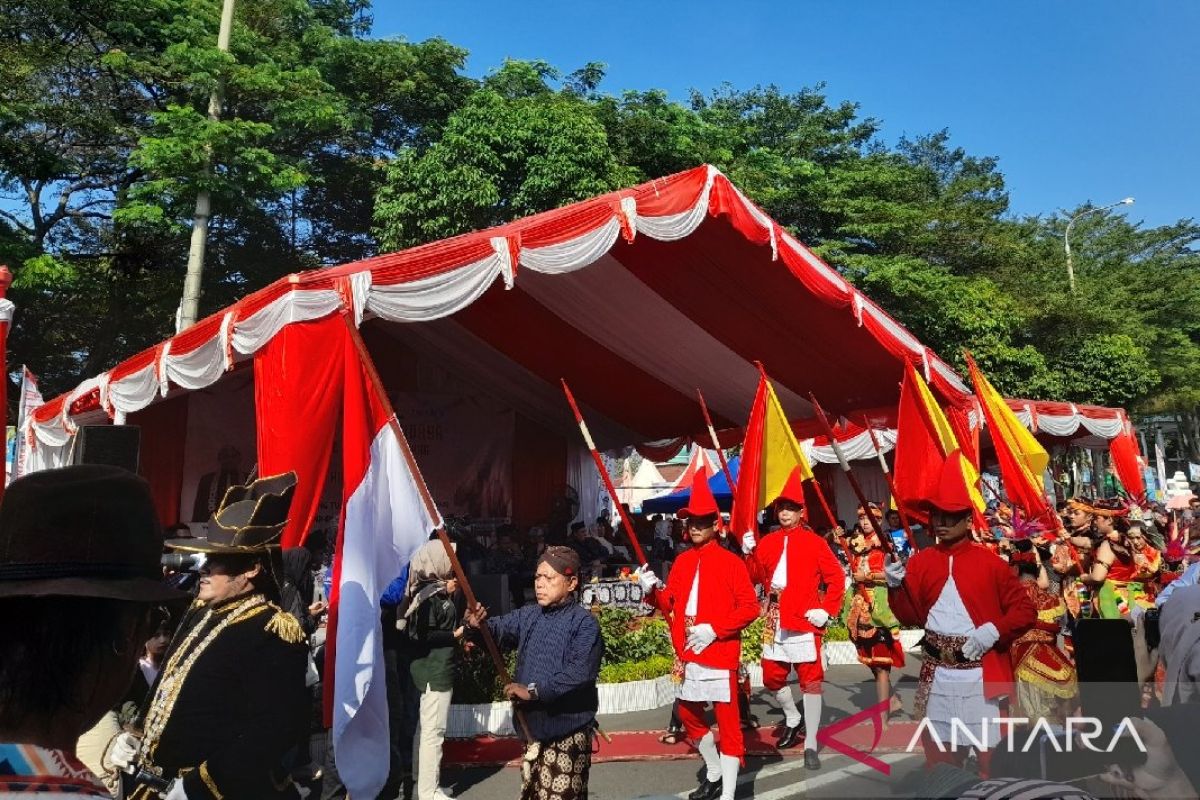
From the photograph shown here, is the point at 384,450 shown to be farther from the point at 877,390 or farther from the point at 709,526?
the point at 877,390

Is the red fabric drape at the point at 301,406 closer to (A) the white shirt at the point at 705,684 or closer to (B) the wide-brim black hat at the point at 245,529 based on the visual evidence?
(B) the wide-brim black hat at the point at 245,529

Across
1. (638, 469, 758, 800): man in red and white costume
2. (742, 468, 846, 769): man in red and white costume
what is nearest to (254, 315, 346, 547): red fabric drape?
(638, 469, 758, 800): man in red and white costume

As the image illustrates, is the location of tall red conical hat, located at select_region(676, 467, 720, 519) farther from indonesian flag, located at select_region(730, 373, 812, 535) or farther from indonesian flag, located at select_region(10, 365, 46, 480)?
indonesian flag, located at select_region(10, 365, 46, 480)

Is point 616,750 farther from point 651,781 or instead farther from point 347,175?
point 347,175

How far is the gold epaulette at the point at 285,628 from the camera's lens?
9.45 feet

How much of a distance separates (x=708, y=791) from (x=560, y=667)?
6.75ft

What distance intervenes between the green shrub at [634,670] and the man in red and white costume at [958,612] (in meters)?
3.65

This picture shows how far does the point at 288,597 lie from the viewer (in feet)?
17.3

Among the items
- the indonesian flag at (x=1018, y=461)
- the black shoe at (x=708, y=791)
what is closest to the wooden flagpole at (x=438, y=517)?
the black shoe at (x=708, y=791)

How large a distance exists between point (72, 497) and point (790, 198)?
2243 centimetres

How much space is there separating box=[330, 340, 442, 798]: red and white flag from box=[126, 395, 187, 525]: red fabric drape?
954cm

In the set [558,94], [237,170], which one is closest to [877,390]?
[237,170]

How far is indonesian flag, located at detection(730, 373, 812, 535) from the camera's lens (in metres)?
6.74

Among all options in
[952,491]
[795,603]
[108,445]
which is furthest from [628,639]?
[108,445]
